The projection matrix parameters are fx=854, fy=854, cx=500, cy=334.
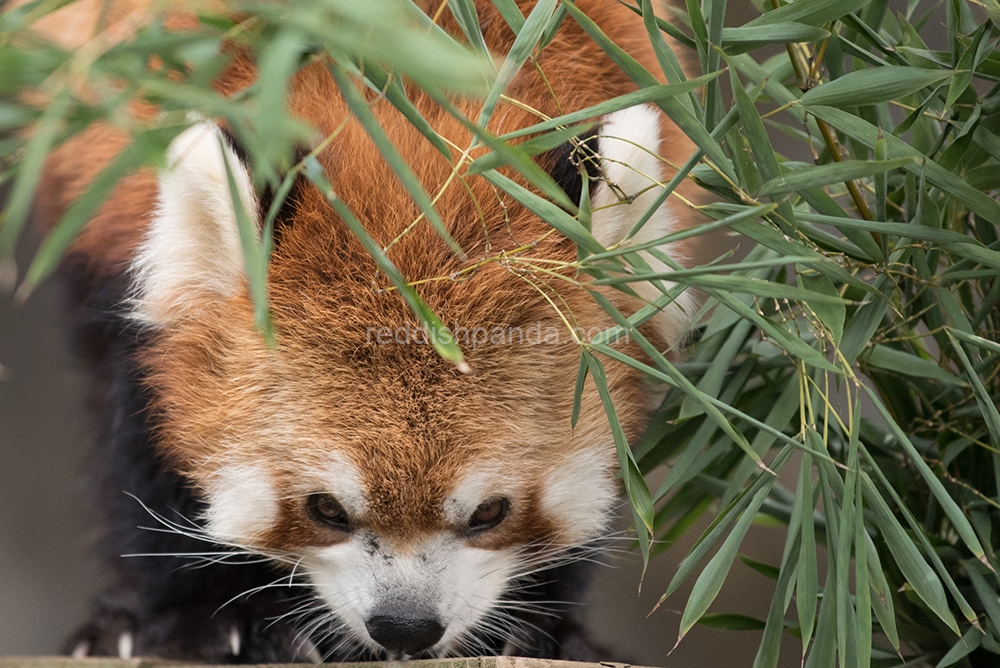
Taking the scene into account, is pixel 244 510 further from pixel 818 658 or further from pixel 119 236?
pixel 818 658

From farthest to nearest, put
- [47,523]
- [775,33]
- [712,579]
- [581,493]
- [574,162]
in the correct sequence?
1. [47,523]
2. [581,493]
3. [574,162]
4. [712,579]
5. [775,33]

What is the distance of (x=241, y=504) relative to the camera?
3.80 feet

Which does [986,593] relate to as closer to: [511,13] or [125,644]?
[511,13]

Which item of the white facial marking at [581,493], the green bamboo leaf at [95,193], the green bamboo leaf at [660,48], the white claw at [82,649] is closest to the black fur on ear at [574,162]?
the green bamboo leaf at [660,48]

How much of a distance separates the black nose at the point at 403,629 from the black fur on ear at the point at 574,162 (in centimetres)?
59

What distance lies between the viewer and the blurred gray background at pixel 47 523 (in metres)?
2.10

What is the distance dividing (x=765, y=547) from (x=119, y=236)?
1.93 m

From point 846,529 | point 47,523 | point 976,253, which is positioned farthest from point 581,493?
point 47,523

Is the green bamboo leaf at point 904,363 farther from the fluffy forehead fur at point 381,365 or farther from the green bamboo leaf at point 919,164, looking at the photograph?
the fluffy forehead fur at point 381,365

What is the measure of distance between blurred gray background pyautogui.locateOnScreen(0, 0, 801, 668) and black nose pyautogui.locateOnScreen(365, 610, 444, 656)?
3.19ft

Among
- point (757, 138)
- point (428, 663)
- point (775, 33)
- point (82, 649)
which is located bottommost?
point (82, 649)

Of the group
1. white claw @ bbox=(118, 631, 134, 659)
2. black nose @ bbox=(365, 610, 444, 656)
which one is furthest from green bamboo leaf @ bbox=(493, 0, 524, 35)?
white claw @ bbox=(118, 631, 134, 659)

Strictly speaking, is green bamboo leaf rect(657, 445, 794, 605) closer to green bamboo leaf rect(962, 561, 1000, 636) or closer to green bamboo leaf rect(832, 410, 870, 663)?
green bamboo leaf rect(832, 410, 870, 663)

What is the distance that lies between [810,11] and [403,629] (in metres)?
0.89
